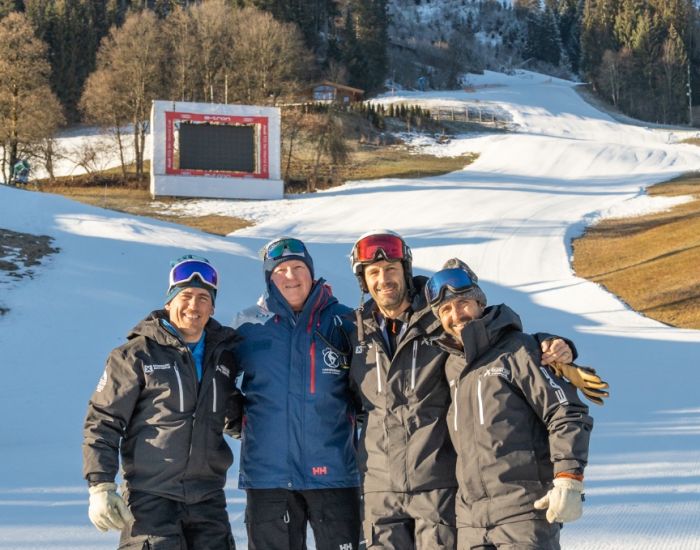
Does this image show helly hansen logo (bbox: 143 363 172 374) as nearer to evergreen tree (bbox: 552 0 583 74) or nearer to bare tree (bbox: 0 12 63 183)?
bare tree (bbox: 0 12 63 183)

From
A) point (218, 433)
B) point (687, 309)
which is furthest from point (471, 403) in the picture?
point (687, 309)

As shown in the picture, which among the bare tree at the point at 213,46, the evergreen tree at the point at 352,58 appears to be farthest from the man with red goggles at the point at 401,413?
the evergreen tree at the point at 352,58

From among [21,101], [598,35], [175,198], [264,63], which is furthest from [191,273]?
[598,35]

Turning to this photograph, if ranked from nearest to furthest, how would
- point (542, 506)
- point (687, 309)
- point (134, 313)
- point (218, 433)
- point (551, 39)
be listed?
point (542, 506) < point (218, 433) < point (134, 313) < point (687, 309) < point (551, 39)

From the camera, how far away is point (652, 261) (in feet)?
67.4

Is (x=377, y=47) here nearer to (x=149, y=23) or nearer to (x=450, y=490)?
(x=149, y=23)

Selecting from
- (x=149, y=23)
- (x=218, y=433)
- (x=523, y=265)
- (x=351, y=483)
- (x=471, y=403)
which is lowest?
(x=523, y=265)

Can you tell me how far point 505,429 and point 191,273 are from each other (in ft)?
5.20

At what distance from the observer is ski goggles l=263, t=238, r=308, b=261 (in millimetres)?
3797

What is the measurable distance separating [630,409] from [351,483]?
208 inches

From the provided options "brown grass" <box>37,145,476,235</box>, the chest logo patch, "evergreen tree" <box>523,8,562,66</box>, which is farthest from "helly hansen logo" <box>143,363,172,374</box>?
"evergreen tree" <box>523,8,562,66</box>

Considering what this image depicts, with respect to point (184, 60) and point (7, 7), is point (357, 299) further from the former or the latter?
point (7, 7)

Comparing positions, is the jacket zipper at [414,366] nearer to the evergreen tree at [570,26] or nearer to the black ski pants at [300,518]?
the black ski pants at [300,518]

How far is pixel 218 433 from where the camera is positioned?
3.56 meters
